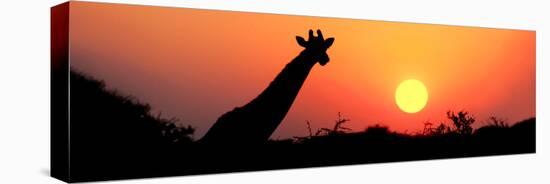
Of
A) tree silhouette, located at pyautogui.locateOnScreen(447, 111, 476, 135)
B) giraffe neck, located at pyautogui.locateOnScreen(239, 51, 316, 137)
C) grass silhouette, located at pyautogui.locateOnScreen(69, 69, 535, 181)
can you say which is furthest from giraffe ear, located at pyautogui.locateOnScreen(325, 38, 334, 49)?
tree silhouette, located at pyautogui.locateOnScreen(447, 111, 476, 135)

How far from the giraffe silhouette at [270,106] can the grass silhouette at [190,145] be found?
0.10 m

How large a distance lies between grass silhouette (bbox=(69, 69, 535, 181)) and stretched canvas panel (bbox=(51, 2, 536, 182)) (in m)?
0.01

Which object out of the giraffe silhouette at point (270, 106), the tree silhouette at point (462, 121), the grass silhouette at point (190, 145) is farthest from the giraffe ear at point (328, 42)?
the tree silhouette at point (462, 121)

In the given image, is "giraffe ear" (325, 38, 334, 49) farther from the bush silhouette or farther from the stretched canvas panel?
the bush silhouette

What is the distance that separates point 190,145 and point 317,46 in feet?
5.46

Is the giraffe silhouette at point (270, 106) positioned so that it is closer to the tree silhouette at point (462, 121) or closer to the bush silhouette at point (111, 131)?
the bush silhouette at point (111, 131)

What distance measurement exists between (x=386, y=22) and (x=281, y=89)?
4.74 feet

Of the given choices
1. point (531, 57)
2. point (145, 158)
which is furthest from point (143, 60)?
point (531, 57)

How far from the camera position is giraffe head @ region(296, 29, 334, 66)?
852 centimetres

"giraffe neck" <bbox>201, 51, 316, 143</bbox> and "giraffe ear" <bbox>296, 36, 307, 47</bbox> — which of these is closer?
"giraffe neck" <bbox>201, 51, 316, 143</bbox>

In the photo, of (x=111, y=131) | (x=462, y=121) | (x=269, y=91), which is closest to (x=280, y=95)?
(x=269, y=91)

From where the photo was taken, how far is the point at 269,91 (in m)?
Result: 8.33

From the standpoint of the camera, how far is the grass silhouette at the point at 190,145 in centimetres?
733

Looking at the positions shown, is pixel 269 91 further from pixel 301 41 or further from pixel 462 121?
pixel 462 121
